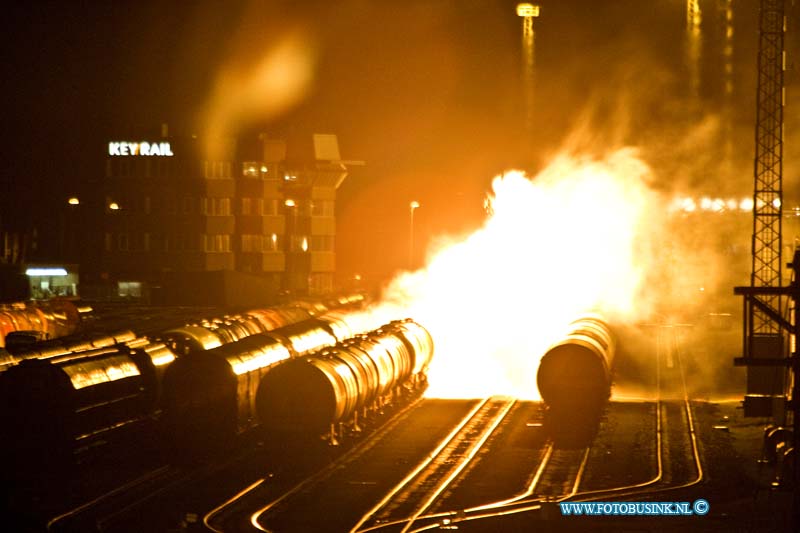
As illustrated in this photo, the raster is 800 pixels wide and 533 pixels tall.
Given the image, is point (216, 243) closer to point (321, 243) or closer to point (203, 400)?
point (321, 243)

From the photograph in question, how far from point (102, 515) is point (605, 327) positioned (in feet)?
95.3

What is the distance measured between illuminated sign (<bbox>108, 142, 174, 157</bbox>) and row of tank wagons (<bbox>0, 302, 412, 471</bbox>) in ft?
222

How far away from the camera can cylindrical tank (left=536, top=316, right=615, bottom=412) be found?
130ft

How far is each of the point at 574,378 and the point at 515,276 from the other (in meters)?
21.1

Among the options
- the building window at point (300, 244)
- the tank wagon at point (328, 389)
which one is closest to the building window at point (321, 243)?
the building window at point (300, 244)

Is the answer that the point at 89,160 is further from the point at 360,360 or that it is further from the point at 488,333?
the point at 360,360

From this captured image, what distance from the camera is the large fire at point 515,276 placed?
60500mm

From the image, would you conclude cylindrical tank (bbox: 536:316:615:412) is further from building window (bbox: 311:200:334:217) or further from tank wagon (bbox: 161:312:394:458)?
building window (bbox: 311:200:334:217)

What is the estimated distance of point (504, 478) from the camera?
30812 millimetres

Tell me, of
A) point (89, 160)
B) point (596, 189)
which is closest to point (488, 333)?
point (596, 189)

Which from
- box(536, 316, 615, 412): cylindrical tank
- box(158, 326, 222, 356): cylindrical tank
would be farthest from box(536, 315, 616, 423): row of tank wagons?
box(158, 326, 222, 356): cylindrical tank

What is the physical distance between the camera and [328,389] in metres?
33.8

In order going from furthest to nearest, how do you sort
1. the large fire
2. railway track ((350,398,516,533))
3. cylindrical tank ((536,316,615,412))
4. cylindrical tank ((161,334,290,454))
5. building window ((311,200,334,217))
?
building window ((311,200,334,217)), the large fire, cylindrical tank ((536,316,615,412)), cylindrical tank ((161,334,290,454)), railway track ((350,398,516,533))

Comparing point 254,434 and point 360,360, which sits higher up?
point 360,360
